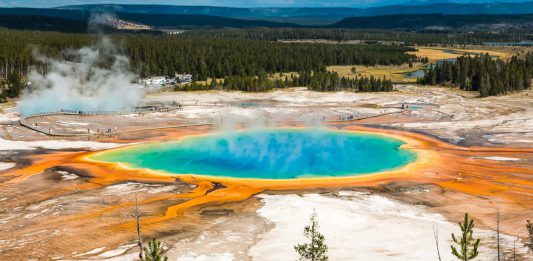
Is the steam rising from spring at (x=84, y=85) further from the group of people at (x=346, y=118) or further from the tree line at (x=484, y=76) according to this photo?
the tree line at (x=484, y=76)

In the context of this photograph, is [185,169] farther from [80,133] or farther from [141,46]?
[141,46]

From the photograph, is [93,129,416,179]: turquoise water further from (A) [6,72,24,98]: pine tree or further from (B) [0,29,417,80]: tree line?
(B) [0,29,417,80]: tree line

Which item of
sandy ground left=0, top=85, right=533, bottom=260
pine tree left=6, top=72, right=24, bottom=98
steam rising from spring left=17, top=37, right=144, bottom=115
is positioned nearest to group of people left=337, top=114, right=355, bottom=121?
sandy ground left=0, top=85, right=533, bottom=260

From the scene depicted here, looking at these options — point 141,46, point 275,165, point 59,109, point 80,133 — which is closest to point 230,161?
point 275,165

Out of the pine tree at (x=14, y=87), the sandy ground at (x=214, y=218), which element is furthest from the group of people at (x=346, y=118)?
the pine tree at (x=14, y=87)

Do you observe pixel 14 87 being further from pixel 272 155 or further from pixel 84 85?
pixel 272 155
